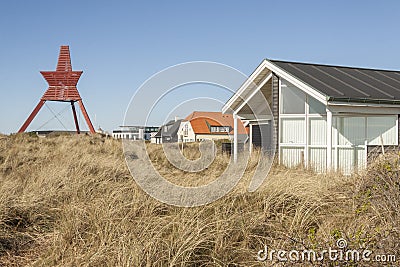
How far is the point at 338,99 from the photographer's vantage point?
1164 cm

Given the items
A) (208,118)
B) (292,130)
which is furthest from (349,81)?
(208,118)

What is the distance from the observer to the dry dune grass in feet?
15.1

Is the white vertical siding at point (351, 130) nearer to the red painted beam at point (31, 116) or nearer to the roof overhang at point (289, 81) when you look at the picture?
the roof overhang at point (289, 81)

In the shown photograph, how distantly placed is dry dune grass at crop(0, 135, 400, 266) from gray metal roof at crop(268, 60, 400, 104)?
457cm

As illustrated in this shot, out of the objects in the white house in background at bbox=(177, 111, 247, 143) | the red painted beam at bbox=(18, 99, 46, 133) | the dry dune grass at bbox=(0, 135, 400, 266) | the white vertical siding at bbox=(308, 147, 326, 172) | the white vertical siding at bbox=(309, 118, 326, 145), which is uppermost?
the red painted beam at bbox=(18, 99, 46, 133)

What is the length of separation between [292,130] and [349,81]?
87.1 inches

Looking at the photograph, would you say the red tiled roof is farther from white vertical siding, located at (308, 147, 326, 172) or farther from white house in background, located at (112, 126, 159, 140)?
white vertical siding, located at (308, 147, 326, 172)

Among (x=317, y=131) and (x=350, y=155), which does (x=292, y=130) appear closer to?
(x=317, y=131)

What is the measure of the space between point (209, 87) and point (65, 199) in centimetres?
377

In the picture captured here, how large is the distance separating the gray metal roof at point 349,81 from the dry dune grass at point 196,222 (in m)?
4.57

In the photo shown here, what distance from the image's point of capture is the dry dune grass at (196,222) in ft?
15.1

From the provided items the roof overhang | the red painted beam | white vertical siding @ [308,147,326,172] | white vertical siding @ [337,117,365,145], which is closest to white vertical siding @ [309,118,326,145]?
white vertical siding @ [308,147,326,172]

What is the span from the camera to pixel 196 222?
546 cm

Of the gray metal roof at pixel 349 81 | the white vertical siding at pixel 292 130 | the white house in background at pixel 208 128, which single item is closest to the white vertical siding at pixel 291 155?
the white vertical siding at pixel 292 130
